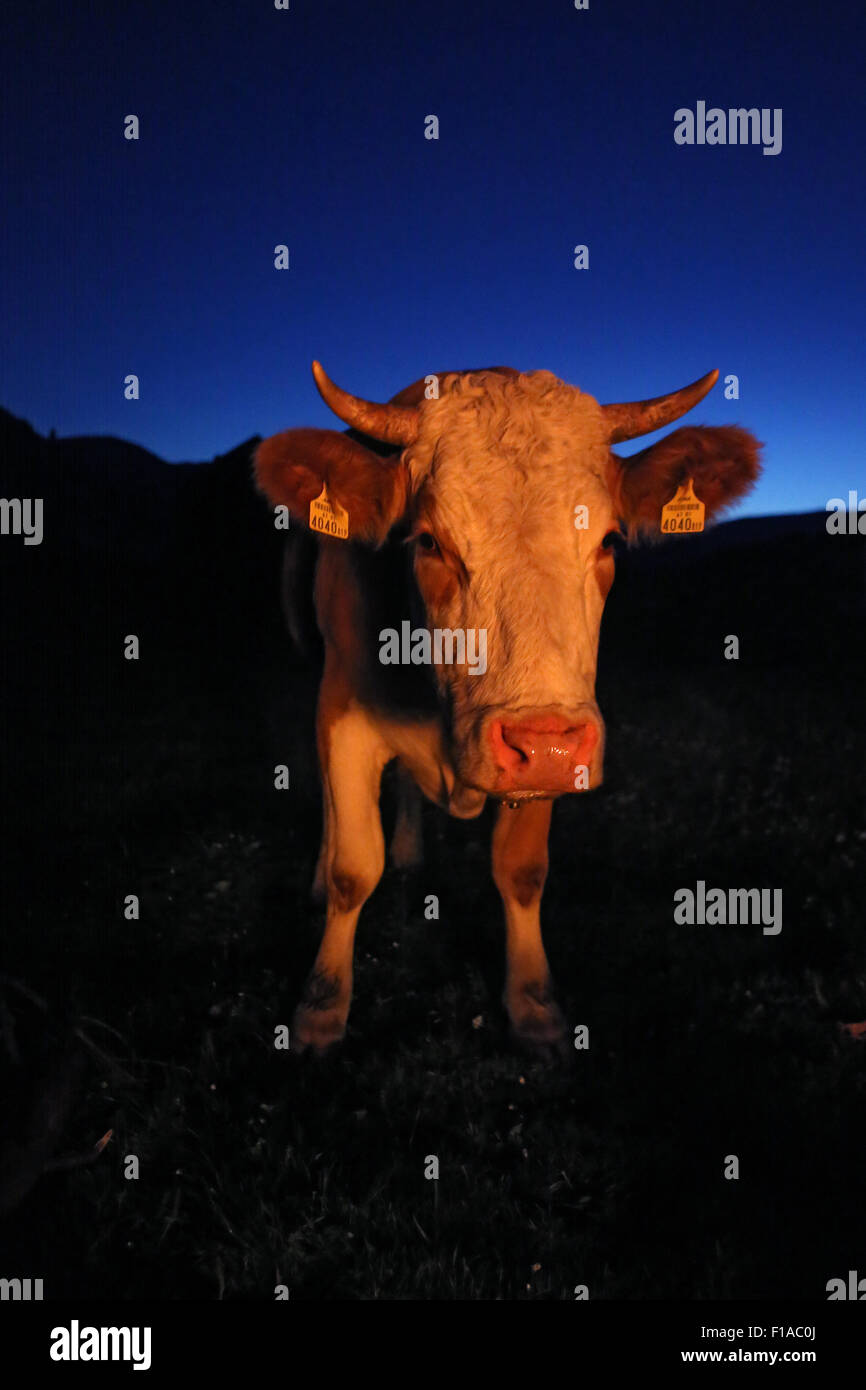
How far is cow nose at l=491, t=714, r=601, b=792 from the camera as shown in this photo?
3111 millimetres

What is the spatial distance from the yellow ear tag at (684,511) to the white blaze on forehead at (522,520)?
481 millimetres

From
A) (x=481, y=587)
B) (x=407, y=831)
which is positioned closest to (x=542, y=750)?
(x=481, y=587)

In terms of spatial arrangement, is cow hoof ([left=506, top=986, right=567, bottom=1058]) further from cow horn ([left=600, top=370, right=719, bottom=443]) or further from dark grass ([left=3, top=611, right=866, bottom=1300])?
cow horn ([left=600, top=370, right=719, bottom=443])

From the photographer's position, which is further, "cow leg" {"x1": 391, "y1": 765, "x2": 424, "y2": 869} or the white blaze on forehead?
"cow leg" {"x1": 391, "y1": 765, "x2": 424, "y2": 869}

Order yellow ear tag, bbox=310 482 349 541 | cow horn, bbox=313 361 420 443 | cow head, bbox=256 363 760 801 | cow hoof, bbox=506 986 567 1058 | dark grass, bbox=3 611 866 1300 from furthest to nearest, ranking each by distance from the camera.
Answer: cow hoof, bbox=506 986 567 1058 < yellow ear tag, bbox=310 482 349 541 < cow horn, bbox=313 361 420 443 < cow head, bbox=256 363 760 801 < dark grass, bbox=3 611 866 1300

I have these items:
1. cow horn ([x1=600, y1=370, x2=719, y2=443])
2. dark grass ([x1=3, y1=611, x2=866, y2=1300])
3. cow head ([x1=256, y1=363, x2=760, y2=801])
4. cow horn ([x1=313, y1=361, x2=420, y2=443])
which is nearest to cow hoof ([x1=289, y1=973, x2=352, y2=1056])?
dark grass ([x1=3, y1=611, x2=866, y2=1300])

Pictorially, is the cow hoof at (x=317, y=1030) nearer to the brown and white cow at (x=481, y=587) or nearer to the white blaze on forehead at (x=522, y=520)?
the brown and white cow at (x=481, y=587)

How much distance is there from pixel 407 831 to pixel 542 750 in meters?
3.72

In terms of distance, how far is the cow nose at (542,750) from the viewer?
311cm

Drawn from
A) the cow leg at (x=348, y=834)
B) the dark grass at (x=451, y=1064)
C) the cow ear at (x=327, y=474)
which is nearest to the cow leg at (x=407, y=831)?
the dark grass at (x=451, y=1064)

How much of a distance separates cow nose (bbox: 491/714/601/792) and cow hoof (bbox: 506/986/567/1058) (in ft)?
5.66

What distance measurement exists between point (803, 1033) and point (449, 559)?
294 cm

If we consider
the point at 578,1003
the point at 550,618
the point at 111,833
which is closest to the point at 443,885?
the point at 578,1003
